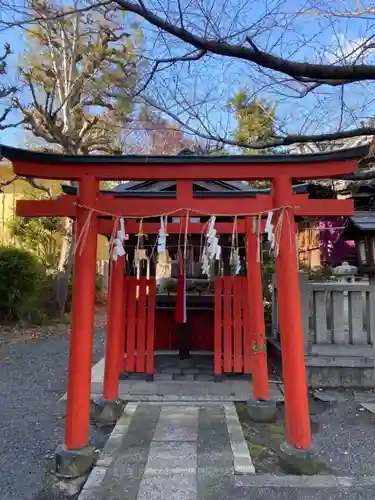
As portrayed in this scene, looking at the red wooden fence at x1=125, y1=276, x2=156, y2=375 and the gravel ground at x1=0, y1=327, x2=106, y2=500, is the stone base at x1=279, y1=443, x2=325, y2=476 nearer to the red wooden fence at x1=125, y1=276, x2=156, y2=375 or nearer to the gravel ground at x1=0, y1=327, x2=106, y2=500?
the gravel ground at x1=0, y1=327, x2=106, y2=500

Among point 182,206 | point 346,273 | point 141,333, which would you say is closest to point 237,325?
point 141,333

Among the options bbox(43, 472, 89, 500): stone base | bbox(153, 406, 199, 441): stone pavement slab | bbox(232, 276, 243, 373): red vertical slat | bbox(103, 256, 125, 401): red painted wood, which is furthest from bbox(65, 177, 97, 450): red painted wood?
bbox(232, 276, 243, 373): red vertical slat

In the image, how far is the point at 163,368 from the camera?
24.4ft

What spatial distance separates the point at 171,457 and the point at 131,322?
113 inches

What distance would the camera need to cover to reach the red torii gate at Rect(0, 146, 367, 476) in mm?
3799

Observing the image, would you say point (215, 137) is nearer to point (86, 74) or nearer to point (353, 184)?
point (353, 184)

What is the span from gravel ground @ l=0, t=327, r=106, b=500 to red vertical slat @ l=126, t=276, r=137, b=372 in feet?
4.12

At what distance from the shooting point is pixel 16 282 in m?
12.0

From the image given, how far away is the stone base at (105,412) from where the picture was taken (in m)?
5.13

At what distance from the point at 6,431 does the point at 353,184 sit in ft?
26.8

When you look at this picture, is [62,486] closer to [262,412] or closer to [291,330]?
[291,330]

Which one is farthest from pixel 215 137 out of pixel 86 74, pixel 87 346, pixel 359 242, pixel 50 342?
pixel 86 74

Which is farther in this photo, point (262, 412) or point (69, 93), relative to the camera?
point (69, 93)

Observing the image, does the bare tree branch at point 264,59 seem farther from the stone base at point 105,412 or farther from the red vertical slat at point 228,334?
the stone base at point 105,412
